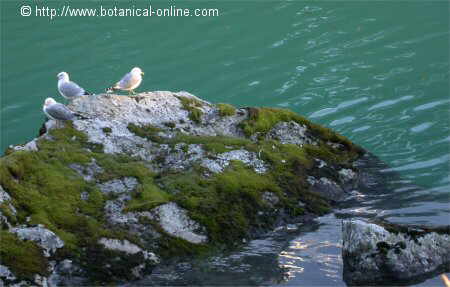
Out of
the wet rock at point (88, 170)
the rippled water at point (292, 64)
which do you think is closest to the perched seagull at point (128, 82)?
the wet rock at point (88, 170)

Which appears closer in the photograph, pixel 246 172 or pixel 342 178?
pixel 246 172

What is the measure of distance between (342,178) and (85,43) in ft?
44.0

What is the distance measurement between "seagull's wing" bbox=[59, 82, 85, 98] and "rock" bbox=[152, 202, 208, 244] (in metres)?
3.22

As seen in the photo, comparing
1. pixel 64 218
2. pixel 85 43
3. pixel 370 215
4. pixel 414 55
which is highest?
pixel 85 43

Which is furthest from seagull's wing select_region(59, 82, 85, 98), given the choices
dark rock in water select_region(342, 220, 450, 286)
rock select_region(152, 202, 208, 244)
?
dark rock in water select_region(342, 220, 450, 286)

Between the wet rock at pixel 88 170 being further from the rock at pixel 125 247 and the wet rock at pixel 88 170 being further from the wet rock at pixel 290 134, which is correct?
the wet rock at pixel 290 134

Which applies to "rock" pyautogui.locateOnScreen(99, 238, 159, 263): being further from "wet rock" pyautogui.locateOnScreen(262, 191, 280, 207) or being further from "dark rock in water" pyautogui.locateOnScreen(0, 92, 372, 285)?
"wet rock" pyautogui.locateOnScreen(262, 191, 280, 207)

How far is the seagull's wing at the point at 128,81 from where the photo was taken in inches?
494

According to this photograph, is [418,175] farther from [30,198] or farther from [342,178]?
[30,198]

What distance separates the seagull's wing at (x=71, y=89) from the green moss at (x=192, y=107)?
1.64 m

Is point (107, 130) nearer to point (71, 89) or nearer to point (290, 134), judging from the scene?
point (71, 89)

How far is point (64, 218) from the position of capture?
8.82m

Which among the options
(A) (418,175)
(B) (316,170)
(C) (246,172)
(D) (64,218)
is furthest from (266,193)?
(A) (418,175)

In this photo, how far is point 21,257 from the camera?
8.11 meters
